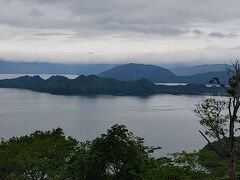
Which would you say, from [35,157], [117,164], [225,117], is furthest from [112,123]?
[225,117]

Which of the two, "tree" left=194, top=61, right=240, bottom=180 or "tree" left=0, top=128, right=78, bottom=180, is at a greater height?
"tree" left=194, top=61, right=240, bottom=180

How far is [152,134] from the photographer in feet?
429

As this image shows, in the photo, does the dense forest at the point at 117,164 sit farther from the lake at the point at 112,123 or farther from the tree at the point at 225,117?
the lake at the point at 112,123

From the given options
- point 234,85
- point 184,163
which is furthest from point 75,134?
point 234,85

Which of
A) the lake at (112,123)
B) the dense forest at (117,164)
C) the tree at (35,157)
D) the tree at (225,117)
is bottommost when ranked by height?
the lake at (112,123)

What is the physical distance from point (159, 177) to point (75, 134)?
10441 cm

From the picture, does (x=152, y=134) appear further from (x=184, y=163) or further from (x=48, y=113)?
(x=184, y=163)

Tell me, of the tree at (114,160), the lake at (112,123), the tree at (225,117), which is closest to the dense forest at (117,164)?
the tree at (114,160)

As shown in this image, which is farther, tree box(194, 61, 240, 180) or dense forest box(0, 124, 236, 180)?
dense forest box(0, 124, 236, 180)

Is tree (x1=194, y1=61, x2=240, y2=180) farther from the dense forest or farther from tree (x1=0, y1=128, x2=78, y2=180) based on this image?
tree (x1=0, y1=128, x2=78, y2=180)

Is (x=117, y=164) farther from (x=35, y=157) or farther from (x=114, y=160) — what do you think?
(x=35, y=157)

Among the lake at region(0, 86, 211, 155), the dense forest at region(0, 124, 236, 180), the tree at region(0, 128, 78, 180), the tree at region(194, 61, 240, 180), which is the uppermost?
the tree at region(194, 61, 240, 180)

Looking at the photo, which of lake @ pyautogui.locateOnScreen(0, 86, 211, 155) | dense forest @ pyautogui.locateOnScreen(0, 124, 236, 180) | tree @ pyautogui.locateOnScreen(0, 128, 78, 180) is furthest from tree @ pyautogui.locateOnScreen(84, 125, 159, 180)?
lake @ pyautogui.locateOnScreen(0, 86, 211, 155)

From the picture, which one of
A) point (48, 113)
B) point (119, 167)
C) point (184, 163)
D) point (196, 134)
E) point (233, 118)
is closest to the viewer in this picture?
point (233, 118)
